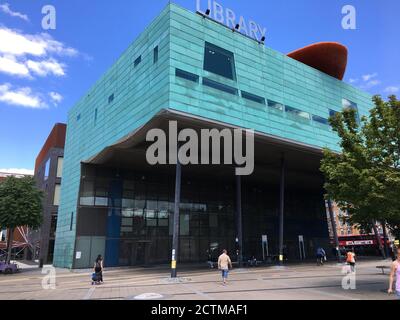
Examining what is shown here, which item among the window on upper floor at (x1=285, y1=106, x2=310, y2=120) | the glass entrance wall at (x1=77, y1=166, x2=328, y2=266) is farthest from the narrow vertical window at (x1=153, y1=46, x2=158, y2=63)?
the glass entrance wall at (x1=77, y1=166, x2=328, y2=266)

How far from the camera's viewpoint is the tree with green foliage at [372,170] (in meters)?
16.3

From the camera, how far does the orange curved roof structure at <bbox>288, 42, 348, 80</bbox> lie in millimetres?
45531

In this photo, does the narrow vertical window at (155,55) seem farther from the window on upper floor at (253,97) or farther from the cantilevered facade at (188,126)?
the window on upper floor at (253,97)

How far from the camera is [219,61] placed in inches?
1331

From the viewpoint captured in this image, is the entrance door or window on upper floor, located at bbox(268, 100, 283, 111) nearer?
window on upper floor, located at bbox(268, 100, 283, 111)

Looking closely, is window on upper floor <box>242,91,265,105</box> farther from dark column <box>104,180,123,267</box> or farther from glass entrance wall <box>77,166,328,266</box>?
dark column <box>104,180,123,267</box>

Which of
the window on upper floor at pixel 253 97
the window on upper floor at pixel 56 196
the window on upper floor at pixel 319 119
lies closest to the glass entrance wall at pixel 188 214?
the window on upper floor at pixel 319 119

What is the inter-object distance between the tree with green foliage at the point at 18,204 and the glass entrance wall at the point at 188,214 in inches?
202

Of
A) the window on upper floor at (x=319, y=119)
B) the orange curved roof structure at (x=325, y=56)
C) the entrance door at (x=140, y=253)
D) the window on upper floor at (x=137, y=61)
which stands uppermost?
the orange curved roof structure at (x=325, y=56)

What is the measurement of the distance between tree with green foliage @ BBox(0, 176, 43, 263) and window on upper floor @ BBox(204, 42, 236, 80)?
24.1 metres

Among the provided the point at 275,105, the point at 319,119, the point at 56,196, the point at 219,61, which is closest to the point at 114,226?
the point at 219,61

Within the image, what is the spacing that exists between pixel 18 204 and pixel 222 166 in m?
23.2

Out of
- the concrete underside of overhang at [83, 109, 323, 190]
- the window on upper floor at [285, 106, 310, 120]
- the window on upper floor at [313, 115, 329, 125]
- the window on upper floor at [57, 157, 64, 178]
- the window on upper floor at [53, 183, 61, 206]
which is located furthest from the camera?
the window on upper floor at [57, 157, 64, 178]
